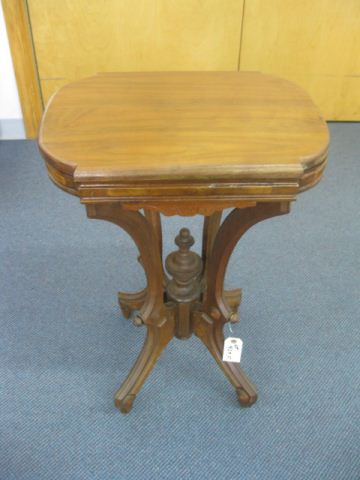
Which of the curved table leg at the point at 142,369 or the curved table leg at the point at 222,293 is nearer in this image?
the curved table leg at the point at 222,293

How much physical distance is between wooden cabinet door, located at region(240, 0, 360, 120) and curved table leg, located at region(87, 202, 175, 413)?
1980 millimetres

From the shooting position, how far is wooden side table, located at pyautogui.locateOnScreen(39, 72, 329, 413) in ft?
2.65

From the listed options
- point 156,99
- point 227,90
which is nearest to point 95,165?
point 156,99

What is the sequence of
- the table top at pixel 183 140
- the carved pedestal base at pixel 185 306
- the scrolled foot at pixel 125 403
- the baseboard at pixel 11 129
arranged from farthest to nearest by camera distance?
1. the baseboard at pixel 11 129
2. the scrolled foot at pixel 125 403
3. the carved pedestal base at pixel 185 306
4. the table top at pixel 183 140

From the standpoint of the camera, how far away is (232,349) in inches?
50.7

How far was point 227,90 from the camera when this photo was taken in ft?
3.67

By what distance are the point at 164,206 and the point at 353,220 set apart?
59.4 inches

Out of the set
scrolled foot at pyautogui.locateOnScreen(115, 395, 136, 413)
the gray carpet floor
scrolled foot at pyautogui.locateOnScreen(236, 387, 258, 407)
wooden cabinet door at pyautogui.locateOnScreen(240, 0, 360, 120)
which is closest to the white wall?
the gray carpet floor

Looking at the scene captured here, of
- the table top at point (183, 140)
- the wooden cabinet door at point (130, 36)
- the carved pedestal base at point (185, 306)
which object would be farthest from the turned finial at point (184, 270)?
the wooden cabinet door at point (130, 36)

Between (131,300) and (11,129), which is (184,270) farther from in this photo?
(11,129)

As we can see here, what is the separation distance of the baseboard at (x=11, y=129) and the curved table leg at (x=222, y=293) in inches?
76.2

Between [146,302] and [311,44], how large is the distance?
2168 mm

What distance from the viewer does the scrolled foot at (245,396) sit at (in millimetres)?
1286

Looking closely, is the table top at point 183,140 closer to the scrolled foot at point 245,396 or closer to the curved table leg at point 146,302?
the curved table leg at point 146,302
